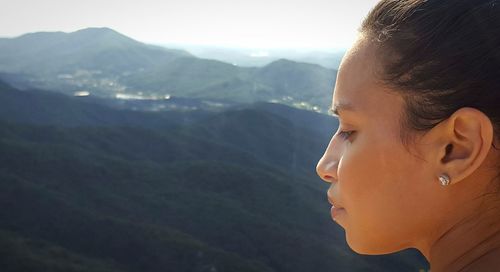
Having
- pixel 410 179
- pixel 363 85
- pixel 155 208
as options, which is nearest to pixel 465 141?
pixel 410 179

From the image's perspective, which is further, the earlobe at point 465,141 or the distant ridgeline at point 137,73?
the distant ridgeline at point 137,73

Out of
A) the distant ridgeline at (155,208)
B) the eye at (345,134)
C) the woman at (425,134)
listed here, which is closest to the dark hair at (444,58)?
the woman at (425,134)

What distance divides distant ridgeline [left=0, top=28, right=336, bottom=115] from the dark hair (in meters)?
73.4

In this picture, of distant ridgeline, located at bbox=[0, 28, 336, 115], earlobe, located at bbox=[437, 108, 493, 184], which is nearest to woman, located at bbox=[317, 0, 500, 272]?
earlobe, located at bbox=[437, 108, 493, 184]

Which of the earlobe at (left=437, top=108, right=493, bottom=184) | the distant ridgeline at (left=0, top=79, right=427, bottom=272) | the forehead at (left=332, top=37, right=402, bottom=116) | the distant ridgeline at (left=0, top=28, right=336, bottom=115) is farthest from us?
the distant ridgeline at (left=0, top=28, right=336, bottom=115)

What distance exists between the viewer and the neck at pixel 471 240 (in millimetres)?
939

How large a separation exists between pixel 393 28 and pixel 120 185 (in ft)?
88.1

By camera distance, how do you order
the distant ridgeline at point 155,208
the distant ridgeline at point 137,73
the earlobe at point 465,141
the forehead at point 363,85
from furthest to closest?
1. the distant ridgeline at point 137,73
2. the distant ridgeline at point 155,208
3. the forehead at point 363,85
4. the earlobe at point 465,141

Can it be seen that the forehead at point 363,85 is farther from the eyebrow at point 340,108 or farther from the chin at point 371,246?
the chin at point 371,246

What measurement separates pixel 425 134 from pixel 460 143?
0.20 ft

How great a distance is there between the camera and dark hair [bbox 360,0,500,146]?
90 centimetres

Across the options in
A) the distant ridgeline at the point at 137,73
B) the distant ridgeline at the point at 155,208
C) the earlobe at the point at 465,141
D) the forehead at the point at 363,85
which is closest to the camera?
the earlobe at the point at 465,141

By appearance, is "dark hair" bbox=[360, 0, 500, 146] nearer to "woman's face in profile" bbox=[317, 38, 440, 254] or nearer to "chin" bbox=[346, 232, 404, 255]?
"woman's face in profile" bbox=[317, 38, 440, 254]

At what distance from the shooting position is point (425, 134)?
37.2 inches
